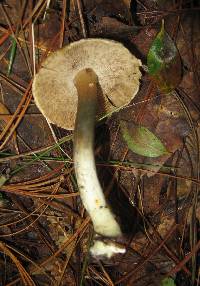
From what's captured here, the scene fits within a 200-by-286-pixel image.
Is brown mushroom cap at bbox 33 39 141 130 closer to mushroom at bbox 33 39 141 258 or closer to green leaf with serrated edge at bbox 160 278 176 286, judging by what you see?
mushroom at bbox 33 39 141 258

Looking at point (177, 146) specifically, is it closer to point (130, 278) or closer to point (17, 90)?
point (130, 278)

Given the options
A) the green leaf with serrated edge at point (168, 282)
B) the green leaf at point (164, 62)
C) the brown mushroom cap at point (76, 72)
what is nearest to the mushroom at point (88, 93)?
the brown mushroom cap at point (76, 72)

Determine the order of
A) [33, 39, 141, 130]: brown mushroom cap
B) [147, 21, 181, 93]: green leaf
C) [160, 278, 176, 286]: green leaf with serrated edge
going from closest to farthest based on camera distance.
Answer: [33, 39, 141, 130]: brown mushroom cap → [147, 21, 181, 93]: green leaf → [160, 278, 176, 286]: green leaf with serrated edge

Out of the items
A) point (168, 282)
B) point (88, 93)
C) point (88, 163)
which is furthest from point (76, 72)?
point (168, 282)

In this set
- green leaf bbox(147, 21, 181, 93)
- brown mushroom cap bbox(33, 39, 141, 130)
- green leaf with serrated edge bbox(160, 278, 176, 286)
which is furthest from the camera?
green leaf with serrated edge bbox(160, 278, 176, 286)

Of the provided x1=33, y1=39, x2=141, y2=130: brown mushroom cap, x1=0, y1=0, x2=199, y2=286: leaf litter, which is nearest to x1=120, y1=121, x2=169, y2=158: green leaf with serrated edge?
x1=0, y1=0, x2=199, y2=286: leaf litter

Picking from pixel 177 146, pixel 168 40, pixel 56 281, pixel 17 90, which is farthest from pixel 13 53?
pixel 56 281

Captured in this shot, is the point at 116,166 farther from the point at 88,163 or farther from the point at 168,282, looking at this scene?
the point at 168,282
